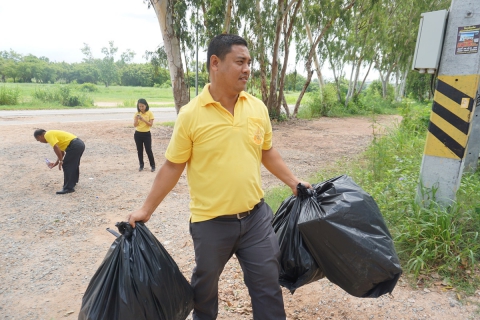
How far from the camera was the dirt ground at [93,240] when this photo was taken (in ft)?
8.36

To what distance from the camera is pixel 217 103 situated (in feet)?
5.92

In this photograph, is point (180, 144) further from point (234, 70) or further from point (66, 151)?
point (66, 151)

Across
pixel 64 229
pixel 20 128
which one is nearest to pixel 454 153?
pixel 64 229

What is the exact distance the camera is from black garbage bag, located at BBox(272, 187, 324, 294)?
80.4 inches

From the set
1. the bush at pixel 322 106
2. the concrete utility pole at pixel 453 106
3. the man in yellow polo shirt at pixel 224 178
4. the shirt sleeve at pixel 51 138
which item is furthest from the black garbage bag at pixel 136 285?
the bush at pixel 322 106

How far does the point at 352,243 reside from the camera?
1900 mm

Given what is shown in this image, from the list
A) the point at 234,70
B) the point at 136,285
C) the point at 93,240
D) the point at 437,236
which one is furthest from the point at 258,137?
the point at 93,240

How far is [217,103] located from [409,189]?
2617mm

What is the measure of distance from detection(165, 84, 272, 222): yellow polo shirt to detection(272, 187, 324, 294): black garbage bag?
1.19ft

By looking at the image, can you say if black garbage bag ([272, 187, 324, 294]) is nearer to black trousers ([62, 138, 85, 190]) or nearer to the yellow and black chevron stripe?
the yellow and black chevron stripe

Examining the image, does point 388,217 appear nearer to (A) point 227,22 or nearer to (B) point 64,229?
(B) point 64,229

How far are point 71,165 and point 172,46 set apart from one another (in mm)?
4915

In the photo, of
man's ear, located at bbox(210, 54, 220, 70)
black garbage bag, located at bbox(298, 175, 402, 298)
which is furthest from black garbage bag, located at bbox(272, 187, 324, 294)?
man's ear, located at bbox(210, 54, 220, 70)

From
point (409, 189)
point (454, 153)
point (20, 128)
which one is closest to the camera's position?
point (454, 153)
